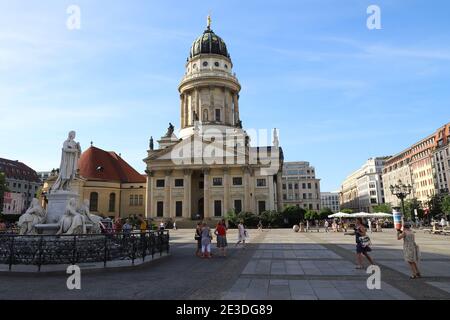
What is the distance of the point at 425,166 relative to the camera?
85938 millimetres

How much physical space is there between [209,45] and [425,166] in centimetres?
6422

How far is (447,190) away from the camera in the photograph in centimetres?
7438

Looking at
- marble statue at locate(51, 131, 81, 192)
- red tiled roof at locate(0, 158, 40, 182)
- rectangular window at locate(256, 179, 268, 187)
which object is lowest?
marble statue at locate(51, 131, 81, 192)

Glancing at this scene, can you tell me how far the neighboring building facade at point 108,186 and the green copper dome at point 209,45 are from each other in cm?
3148

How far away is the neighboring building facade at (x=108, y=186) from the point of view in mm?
65250

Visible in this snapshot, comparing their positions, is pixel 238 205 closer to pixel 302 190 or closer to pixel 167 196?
pixel 167 196

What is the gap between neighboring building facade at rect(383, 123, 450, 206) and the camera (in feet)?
253

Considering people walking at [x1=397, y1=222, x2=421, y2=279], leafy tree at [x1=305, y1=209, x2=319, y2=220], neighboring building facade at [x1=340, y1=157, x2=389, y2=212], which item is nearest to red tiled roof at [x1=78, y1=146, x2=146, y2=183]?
leafy tree at [x1=305, y1=209, x2=319, y2=220]

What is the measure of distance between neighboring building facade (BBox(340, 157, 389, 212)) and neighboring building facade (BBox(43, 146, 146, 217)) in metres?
85.9

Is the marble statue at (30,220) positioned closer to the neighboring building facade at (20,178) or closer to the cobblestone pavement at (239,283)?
the cobblestone pavement at (239,283)

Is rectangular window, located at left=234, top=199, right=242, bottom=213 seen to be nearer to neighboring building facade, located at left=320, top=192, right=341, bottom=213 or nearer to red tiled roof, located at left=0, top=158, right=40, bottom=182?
red tiled roof, located at left=0, top=158, right=40, bottom=182

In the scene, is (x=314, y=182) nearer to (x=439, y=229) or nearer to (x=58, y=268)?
(x=439, y=229)

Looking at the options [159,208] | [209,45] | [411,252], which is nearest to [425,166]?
[209,45]

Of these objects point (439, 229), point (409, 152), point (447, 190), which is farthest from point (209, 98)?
point (409, 152)
